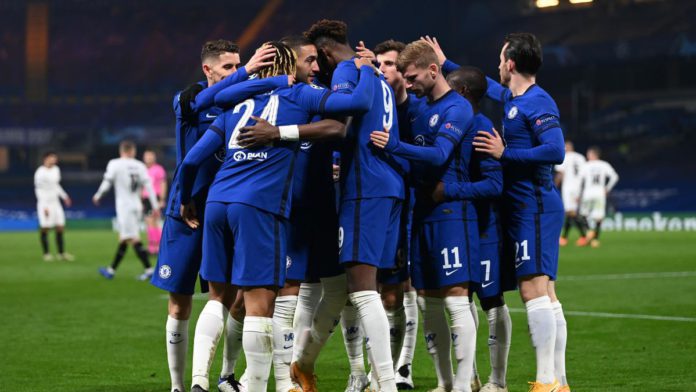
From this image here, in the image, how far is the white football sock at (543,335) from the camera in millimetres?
6051

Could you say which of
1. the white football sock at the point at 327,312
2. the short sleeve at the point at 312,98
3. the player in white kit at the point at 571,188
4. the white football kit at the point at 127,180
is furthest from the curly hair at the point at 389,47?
the player in white kit at the point at 571,188

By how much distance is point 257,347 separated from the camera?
18.0ft

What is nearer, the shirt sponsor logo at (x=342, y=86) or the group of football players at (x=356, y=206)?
the group of football players at (x=356, y=206)

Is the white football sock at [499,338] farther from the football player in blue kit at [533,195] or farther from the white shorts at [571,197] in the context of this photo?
the white shorts at [571,197]

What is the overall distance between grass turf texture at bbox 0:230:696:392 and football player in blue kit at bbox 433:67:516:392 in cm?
54

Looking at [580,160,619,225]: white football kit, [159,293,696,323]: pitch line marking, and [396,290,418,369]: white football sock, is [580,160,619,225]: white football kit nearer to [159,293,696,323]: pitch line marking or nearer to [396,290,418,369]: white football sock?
[159,293,696,323]: pitch line marking

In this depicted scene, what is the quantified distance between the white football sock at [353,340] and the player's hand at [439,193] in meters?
1.04

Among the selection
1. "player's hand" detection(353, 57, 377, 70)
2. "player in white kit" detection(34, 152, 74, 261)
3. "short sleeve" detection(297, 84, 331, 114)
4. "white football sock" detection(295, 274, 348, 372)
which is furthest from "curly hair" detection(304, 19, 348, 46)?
A: "player in white kit" detection(34, 152, 74, 261)

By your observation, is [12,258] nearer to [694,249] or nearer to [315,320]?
[694,249]

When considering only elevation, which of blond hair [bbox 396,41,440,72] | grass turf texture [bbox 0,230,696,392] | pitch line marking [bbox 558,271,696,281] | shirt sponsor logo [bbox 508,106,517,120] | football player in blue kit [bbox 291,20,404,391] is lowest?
grass turf texture [bbox 0,230,696,392]

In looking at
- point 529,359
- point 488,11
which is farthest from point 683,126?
point 529,359

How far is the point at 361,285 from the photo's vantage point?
578 cm

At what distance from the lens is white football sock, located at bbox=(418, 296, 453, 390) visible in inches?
247

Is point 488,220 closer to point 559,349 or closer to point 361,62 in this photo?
point 559,349
